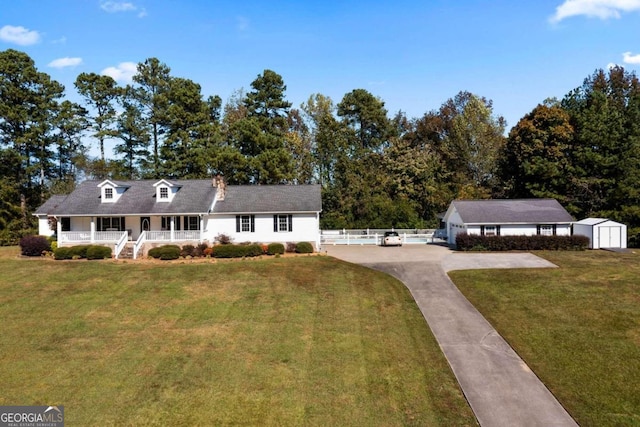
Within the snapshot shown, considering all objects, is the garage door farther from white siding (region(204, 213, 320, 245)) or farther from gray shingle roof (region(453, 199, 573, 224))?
white siding (region(204, 213, 320, 245))

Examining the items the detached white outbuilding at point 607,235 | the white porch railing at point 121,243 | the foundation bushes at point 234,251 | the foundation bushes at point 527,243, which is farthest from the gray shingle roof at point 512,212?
the white porch railing at point 121,243

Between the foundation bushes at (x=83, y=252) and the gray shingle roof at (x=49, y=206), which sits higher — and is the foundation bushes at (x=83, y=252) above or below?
below

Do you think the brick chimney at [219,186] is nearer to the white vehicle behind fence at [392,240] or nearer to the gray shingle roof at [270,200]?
the gray shingle roof at [270,200]

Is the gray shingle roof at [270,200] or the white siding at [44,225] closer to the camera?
the gray shingle roof at [270,200]

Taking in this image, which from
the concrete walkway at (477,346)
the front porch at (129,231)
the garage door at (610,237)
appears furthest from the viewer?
the garage door at (610,237)

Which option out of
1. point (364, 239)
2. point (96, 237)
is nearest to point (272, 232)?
point (364, 239)

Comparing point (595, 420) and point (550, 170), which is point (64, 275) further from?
point (550, 170)

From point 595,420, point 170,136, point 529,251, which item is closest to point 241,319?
point 595,420
